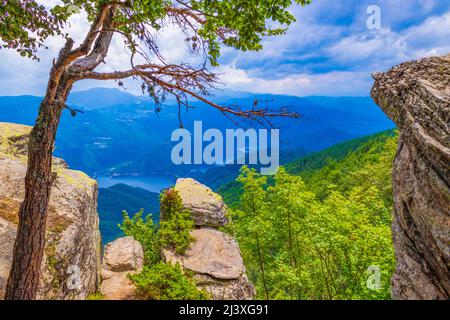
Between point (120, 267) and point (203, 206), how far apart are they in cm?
472

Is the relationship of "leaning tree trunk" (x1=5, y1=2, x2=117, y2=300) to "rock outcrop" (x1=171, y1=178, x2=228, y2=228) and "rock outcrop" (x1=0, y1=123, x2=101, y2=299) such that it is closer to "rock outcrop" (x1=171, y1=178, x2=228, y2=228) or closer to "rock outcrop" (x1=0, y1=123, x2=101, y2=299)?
"rock outcrop" (x1=0, y1=123, x2=101, y2=299)

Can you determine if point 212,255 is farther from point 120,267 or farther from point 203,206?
point 120,267

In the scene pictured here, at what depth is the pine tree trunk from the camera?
5.21 meters

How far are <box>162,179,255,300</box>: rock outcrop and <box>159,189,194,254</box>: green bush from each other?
1.06 ft

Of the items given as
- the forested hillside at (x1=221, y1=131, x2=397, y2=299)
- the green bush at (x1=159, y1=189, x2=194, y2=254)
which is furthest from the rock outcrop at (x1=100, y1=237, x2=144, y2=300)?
the forested hillside at (x1=221, y1=131, x2=397, y2=299)

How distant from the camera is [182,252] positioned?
461 inches

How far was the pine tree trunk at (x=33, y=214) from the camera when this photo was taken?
5.21m

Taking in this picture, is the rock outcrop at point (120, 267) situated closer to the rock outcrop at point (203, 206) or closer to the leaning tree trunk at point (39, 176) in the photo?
the rock outcrop at point (203, 206)

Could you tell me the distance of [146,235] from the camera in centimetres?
1522

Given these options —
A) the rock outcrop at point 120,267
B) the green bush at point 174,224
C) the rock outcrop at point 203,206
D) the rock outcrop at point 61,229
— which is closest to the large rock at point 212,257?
the green bush at point 174,224

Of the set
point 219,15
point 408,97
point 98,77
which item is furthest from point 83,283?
point 408,97
